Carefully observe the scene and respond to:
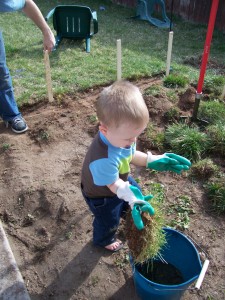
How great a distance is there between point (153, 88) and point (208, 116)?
91cm

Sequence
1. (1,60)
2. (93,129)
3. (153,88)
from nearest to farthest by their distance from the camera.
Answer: (1,60), (93,129), (153,88)

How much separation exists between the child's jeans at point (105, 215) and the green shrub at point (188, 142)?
127cm

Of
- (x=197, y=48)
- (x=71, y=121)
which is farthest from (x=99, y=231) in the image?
(x=197, y=48)

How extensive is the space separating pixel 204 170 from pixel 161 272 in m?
1.31

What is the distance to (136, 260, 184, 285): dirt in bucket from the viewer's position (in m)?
2.38

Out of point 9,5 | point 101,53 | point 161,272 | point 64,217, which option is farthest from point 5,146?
point 101,53

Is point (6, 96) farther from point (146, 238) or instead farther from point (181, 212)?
point (146, 238)

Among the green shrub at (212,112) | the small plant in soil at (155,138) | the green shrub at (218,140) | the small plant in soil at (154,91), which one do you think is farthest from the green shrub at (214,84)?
the small plant in soil at (155,138)

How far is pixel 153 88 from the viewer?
4652mm

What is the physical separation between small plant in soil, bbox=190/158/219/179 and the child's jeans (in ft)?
3.59

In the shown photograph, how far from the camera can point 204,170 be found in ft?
11.1

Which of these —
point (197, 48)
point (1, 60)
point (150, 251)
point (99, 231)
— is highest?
point (1, 60)

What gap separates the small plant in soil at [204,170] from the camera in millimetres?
3387

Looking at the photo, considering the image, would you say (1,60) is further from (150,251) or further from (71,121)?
(150,251)
